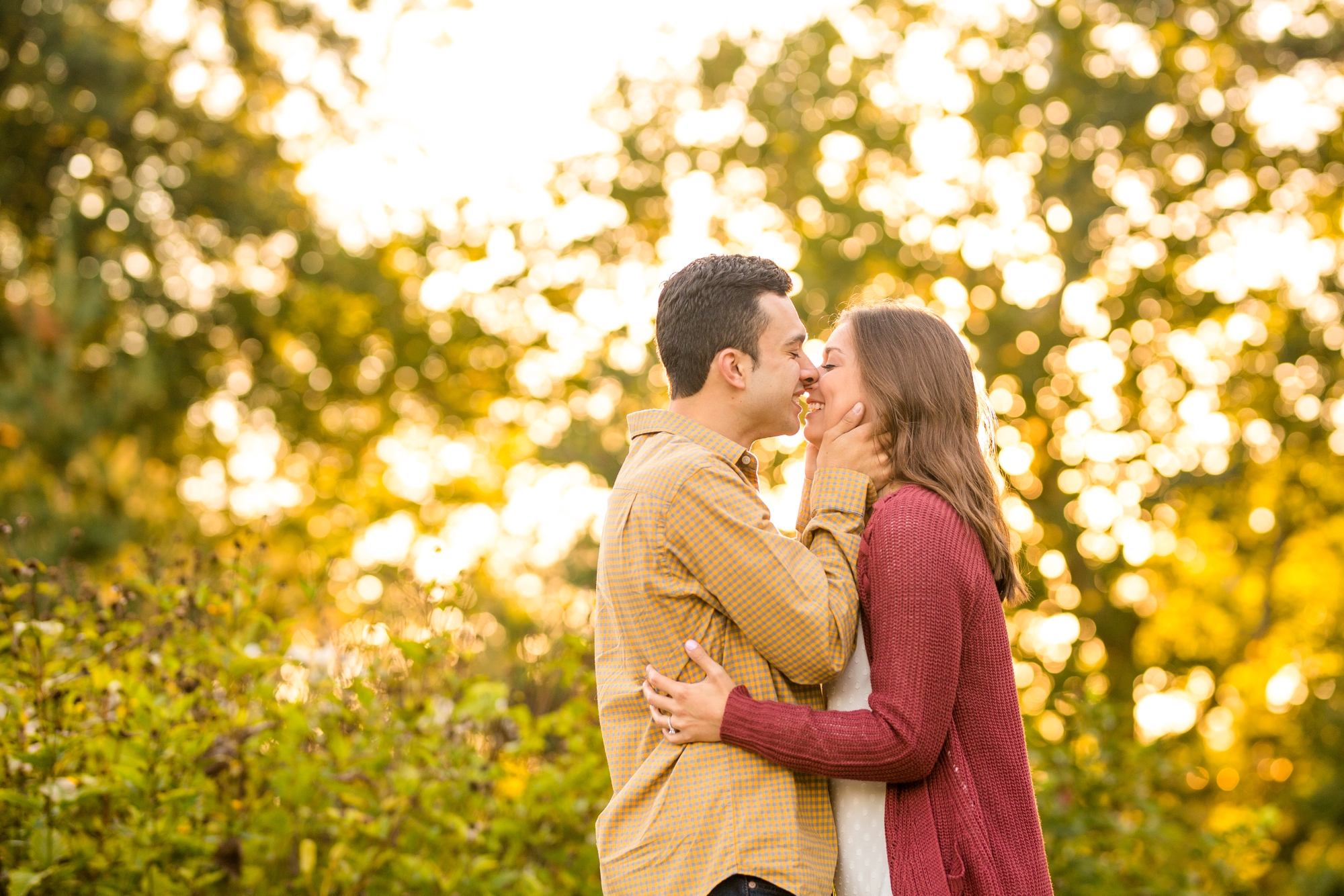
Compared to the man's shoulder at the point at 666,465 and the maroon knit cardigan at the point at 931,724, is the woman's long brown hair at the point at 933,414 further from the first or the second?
the man's shoulder at the point at 666,465

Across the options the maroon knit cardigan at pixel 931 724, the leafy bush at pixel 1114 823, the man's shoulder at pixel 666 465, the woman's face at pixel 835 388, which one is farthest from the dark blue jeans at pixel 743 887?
the leafy bush at pixel 1114 823

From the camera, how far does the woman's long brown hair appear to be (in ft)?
8.10

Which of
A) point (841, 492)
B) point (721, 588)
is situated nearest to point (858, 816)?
point (721, 588)

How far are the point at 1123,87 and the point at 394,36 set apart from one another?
30.1 ft

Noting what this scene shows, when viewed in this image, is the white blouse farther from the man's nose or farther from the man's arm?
the man's nose

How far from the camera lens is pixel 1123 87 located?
34.5ft

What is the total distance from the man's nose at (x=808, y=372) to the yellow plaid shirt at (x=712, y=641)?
235mm

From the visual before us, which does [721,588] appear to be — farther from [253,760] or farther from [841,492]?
[253,760]

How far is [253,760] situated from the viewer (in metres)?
3.61

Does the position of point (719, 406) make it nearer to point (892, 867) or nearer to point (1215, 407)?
point (892, 867)

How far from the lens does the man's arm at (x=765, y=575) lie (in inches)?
86.3

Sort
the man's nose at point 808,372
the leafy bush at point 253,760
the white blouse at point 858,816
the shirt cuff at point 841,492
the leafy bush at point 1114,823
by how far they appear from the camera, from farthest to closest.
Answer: the leafy bush at point 1114,823, the leafy bush at point 253,760, the man's nose at point 808,372, the shirt cuff at point 841,492, the white blouse at point 858,816

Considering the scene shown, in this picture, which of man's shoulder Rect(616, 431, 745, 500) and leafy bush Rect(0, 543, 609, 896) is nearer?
man's shoulder Rect(616, 431, 745, 500)

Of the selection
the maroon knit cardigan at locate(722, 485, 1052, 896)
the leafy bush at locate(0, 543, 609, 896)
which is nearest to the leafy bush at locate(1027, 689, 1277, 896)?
the leafy bush at locate(0, 543, 609, 896)
